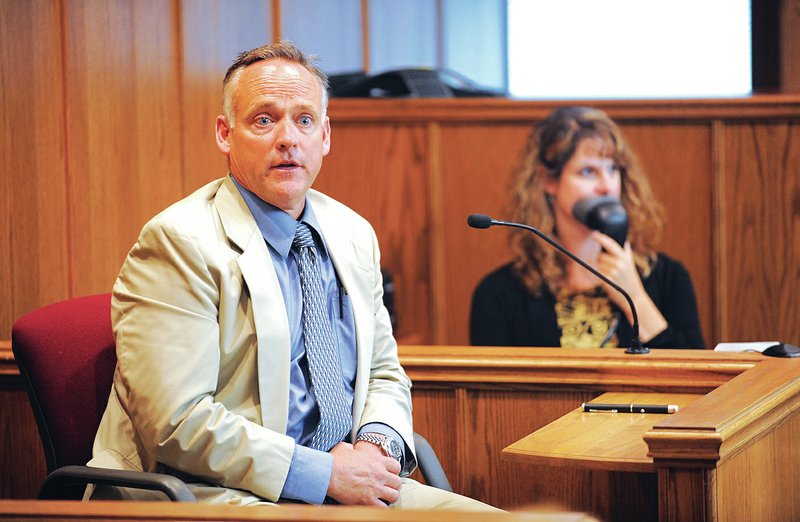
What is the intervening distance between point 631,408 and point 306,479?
0.81 meters

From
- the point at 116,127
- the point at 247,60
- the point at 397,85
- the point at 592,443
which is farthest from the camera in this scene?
the point at 397,85

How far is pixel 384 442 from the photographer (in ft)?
7.47

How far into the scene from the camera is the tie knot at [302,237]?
2.33m

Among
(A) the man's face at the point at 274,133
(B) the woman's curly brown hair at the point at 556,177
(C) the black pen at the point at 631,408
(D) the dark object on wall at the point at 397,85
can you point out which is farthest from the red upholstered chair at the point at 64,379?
(D) the dark object on wall at the point at 397,85

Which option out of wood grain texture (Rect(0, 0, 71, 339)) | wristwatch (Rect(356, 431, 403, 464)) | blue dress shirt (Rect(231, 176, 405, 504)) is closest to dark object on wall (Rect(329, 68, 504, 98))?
wood grain texture (Rect(0, 0, 71, 339))

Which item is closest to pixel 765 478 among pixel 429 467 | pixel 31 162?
pixel 429 467

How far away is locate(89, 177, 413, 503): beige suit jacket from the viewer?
206cm

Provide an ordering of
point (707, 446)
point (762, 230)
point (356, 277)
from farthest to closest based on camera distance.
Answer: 1. point (762, 230)
2. point (356, 277)
3. point (707, 446)

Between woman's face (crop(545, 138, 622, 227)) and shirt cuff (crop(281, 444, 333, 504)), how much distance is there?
196cm

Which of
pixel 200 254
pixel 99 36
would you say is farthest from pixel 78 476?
pixel 99 36

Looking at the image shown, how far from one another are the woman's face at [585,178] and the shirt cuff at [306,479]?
1.96 metres

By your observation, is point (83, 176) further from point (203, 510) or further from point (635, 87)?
point (635, 87)

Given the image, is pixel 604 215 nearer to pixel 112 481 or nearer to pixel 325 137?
pixel 325 137

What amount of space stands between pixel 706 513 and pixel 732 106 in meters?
2.96
